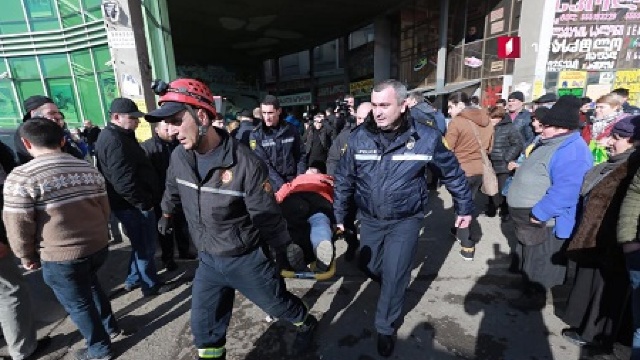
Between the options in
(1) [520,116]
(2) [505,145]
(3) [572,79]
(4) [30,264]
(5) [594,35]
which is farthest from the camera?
(3) [572,79]

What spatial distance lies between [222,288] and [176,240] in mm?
2528

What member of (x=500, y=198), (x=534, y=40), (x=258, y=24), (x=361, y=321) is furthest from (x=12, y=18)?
(x=534, y=40)

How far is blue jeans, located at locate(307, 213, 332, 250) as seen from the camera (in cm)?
273

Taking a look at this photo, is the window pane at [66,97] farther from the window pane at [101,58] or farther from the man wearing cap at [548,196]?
the man wearing cap at [548,196]

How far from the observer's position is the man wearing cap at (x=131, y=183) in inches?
123

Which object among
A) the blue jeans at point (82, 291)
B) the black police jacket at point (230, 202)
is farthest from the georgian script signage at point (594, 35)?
the blue jeans at point (82, 291)

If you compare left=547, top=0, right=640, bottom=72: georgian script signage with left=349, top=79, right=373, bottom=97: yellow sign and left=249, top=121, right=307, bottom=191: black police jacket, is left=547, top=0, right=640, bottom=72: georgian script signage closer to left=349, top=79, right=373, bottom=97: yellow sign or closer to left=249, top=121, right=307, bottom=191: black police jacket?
left=349, top=79, right=373, bottom=97: yellow sign

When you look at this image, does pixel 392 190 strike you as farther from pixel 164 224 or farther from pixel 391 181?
pixel 164 224

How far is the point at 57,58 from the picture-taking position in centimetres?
1080

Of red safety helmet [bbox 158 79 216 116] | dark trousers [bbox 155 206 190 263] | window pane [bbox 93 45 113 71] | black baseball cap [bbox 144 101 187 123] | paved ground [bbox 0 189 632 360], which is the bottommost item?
paved ground [bbox 0 189 632 360]

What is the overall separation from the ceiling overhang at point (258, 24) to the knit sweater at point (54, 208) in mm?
14553

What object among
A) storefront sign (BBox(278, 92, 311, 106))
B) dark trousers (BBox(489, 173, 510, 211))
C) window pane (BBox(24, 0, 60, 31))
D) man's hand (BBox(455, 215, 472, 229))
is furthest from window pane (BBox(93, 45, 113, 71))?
storefront sign (BBox(278, 92, 311, 106))

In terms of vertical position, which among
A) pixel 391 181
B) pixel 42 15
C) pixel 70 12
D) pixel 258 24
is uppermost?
pixel 258 24

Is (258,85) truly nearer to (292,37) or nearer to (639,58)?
(292,37)
